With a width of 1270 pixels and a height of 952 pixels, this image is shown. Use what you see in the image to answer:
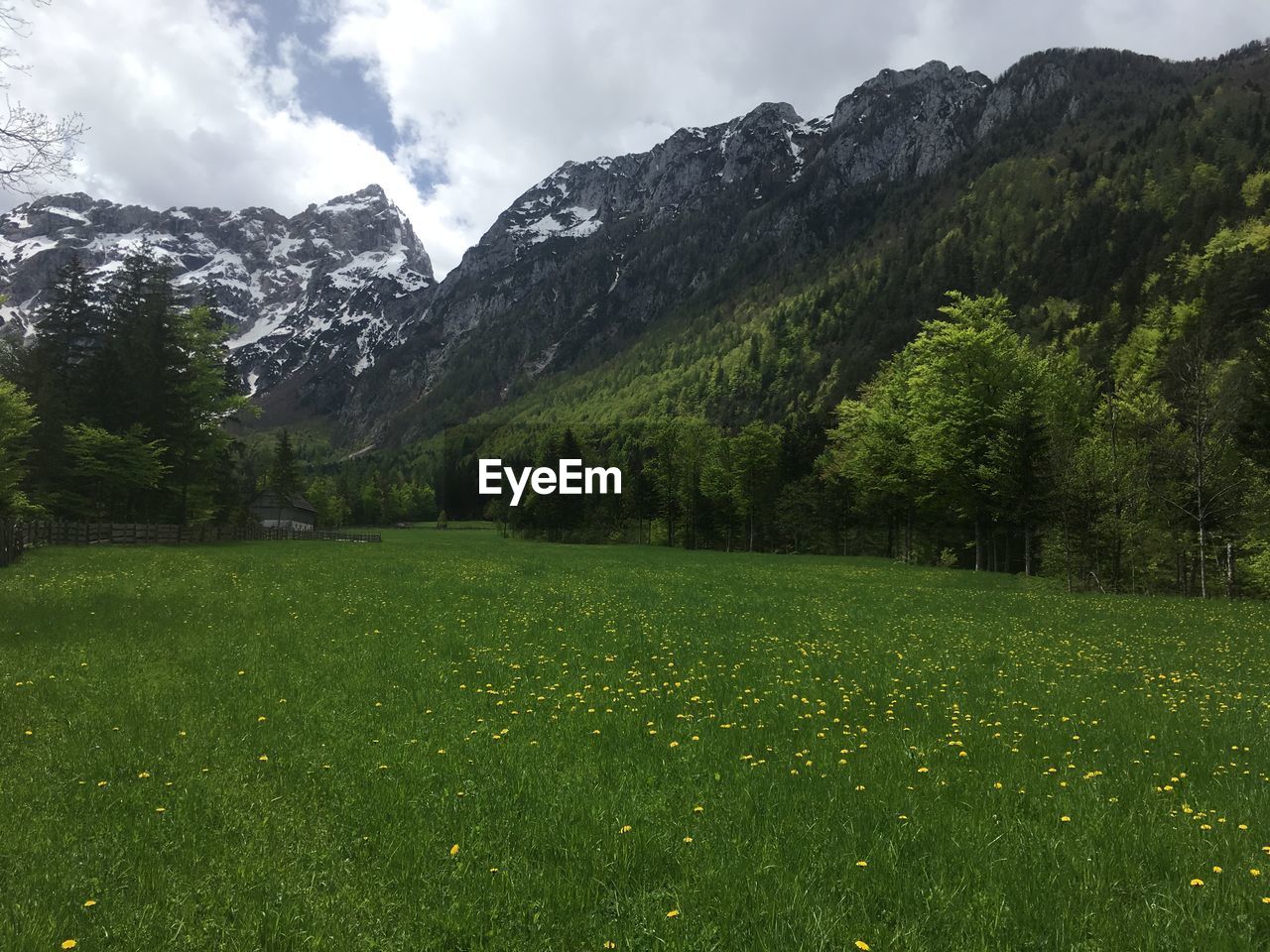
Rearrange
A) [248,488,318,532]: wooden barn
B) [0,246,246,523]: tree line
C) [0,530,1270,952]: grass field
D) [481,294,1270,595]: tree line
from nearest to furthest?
[0,530,1270,952]: grass field
[481,294,1270,595]: tree line
[0,246,246,523]: tree line
[248,488,318,532]: wooden barn

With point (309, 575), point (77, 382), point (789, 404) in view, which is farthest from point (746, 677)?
point (789, 404)

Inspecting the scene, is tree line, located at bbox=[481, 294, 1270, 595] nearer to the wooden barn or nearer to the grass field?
the grass field

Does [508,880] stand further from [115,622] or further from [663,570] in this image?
[663,570]


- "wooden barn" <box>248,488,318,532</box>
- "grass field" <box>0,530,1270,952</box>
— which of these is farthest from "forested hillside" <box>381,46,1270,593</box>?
"wooden barn" <box>248,488,318,532</box>

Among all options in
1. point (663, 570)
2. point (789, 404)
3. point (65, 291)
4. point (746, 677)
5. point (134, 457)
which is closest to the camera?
point (746, 677)

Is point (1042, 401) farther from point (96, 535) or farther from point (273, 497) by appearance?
point (273, 497)

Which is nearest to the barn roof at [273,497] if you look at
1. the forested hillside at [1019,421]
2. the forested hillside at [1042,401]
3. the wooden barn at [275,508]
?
the wooden barn at [275,508]

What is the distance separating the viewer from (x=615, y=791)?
659 cm

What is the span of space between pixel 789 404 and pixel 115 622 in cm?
15609

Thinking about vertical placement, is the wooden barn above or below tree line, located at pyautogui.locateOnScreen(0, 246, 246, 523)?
below

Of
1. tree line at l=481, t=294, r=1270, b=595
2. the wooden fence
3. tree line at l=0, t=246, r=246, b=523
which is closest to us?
the wooden fence

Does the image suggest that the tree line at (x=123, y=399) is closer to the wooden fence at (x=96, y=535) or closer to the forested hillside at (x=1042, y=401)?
the wooden fence at (x=96, y=535)

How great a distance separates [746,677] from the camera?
11.6 meters

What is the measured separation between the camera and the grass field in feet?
14.8
